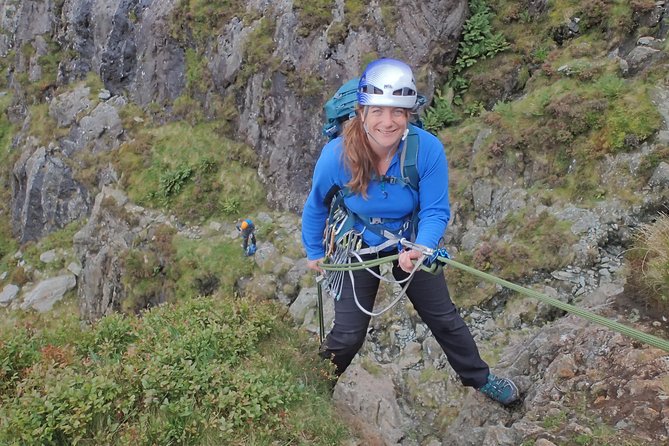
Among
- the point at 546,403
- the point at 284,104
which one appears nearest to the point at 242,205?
the point at 284,104

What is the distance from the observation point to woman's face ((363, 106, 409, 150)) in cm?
427

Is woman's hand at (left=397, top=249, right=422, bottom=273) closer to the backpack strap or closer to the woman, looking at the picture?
the woman

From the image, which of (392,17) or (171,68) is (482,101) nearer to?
(392,17)

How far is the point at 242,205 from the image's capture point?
54.4ft

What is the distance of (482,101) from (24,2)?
2762cm

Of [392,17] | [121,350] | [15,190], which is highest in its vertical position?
[392,17]

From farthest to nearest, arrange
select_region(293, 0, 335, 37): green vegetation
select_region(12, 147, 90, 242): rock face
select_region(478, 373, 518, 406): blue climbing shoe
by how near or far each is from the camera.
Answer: select_region(12, 147, 90, 242): rock face, select_region(293, 0, 335, 37): green vegetation, select_region(478, 373, 518, 406): blue climbing shoe

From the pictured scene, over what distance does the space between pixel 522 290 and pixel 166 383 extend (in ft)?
10.4

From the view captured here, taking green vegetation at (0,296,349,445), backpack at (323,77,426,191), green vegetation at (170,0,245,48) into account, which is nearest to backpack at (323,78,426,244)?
backpack at (323,77,426,191)

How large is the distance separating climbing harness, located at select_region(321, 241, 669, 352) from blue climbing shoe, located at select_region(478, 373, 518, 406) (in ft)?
4.84

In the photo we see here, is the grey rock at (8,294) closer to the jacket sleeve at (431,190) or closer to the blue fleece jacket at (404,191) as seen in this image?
the blue fleece jacket at (404,191)

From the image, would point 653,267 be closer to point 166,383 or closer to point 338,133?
point 338,133

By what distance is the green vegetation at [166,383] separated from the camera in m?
4.00

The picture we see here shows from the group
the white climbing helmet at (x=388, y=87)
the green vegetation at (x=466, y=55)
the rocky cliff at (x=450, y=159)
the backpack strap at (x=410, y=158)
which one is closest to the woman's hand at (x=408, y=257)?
the backpack strap at (x=410, y=158)
